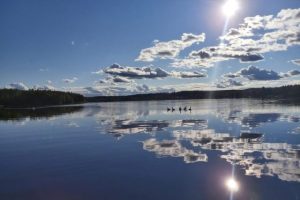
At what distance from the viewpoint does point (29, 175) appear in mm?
20375

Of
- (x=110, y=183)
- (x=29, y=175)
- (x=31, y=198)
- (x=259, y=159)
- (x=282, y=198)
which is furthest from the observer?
(x=259, y=159)

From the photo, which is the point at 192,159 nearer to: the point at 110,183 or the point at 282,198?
the point at 110,183

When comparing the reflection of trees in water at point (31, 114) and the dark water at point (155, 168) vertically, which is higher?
the reflection of trees in water at point (31, 114)

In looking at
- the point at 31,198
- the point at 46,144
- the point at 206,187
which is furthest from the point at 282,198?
the point at 46,144

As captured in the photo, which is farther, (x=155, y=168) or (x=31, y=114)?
(x=31, y=114)

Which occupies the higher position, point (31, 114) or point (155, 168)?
point (31, 114)

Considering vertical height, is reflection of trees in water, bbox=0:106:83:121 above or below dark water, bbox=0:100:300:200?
above

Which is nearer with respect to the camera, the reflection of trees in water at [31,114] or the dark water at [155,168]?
the dark water at [155,168]

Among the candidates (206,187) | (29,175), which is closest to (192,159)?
(206,187)

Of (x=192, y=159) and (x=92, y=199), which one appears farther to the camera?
(x=192, y=159)

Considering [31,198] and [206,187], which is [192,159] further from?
[31,198]

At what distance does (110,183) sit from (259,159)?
9.31 m

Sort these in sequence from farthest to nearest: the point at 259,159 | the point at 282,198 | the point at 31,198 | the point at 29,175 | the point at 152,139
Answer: the point at 152,139 < the point at 259,159 < the point at 29,175 < the point at 31,198 < the point at 282,198

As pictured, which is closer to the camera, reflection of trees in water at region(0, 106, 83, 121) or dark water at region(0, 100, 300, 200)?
dark water at region(0, 100, 300, 200)
